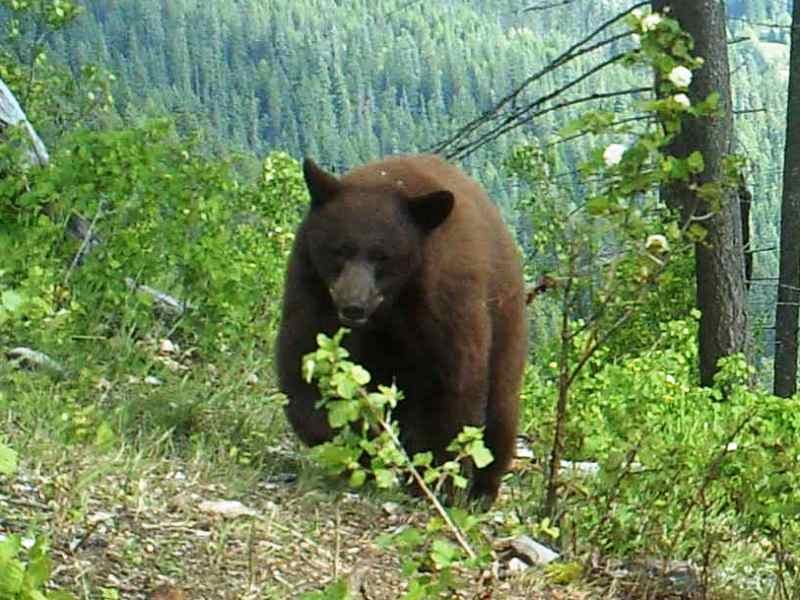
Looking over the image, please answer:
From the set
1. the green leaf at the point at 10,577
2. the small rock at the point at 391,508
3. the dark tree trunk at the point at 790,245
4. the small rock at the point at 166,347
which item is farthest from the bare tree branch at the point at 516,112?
the green leaf at the point at 10,577

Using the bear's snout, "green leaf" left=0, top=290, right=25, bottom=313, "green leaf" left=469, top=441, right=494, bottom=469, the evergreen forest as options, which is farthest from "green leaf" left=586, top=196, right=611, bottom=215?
"green leaf" left=0, top=290, right=25, bottom=313

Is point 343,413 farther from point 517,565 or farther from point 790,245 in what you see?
point 790,245

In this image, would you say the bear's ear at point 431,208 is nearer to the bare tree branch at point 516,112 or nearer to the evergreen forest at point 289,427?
the evergreen forest at point 289,427

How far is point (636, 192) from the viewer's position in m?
4.77

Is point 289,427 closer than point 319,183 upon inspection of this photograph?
No

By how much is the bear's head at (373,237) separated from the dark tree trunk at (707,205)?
434 centimetres

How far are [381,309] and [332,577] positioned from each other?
1.57m

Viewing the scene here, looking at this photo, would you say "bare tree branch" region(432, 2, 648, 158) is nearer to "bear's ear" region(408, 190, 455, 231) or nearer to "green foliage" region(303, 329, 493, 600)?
"bear's ear" region(408, 190, 455, 231)

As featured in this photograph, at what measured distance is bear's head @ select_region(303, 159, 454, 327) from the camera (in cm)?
557

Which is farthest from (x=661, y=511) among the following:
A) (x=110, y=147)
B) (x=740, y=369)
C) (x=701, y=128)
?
→ (x=701, y=128)

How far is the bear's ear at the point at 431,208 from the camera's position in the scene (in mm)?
5555

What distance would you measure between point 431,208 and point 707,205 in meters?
4.37

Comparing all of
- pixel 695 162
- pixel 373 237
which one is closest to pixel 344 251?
pixel 373 237

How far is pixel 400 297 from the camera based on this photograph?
18.6ft
